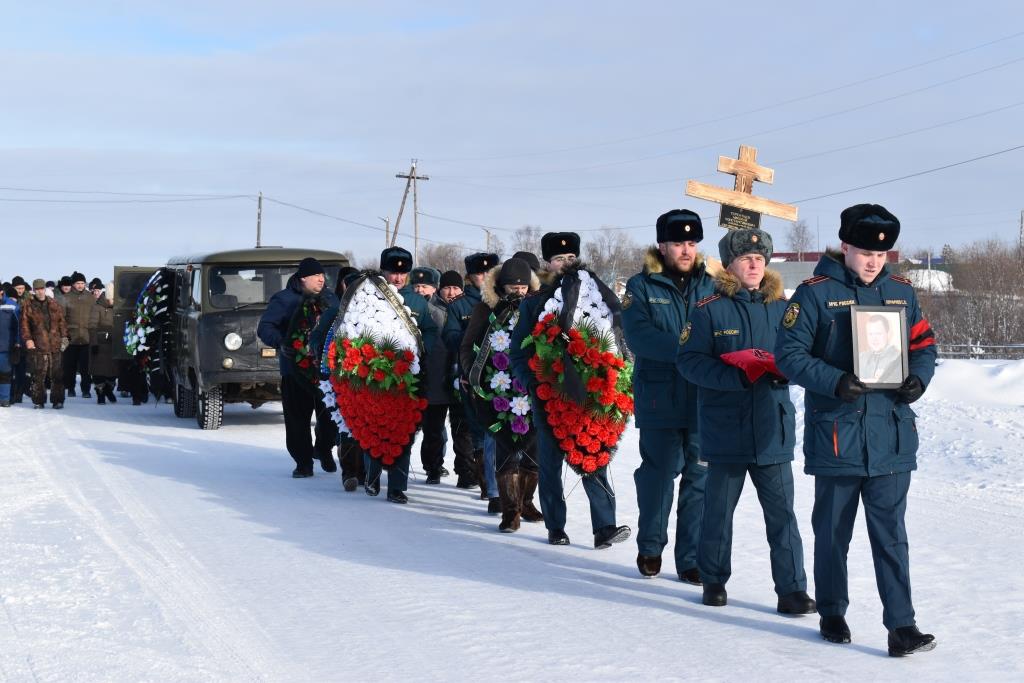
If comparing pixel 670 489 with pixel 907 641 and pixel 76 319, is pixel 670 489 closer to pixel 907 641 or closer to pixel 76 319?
pixel 907 641

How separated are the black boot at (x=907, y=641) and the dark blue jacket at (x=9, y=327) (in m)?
18.6

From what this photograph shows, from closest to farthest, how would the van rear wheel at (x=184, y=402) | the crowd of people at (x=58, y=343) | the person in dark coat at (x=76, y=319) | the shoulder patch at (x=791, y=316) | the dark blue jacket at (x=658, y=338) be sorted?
1. the shoulder patch at (x=791, y=316)
2. the dark blue jacket at (x=658, y=338)
3. the van rear wheel at (x=184, y=402)
4. the crowd of people at (x=58, y=343)
5. the person in dark coat at (x=76, y=319)

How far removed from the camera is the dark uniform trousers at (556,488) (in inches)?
352

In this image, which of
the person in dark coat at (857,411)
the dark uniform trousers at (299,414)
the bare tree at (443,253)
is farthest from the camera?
the bare tree at (443,253)

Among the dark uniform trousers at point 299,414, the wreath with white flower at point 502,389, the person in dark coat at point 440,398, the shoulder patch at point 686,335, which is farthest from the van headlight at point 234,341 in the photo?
the shoulder patch at point 686,335

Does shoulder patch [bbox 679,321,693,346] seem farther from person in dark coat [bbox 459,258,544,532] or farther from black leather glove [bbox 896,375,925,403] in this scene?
person in dark coat [bbox 459,258,544,532]

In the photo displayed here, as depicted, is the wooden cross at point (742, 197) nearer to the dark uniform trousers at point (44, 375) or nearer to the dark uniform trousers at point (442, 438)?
the dark uniform trousers at point (442, 438)

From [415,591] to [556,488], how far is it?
5.48 ft

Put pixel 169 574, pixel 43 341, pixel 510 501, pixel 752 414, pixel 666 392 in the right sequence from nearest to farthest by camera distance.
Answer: pixel 752 414 < pixel 666 392 < pixel 169 574 < pixel 510 501 < pixel 43 341

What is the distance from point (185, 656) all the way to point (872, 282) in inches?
138

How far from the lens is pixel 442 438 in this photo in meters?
12.2

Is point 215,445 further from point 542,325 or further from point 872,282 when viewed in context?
point 872,282

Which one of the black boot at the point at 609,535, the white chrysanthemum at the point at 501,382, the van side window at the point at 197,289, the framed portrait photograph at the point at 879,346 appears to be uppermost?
the van side window at the point at 197,289

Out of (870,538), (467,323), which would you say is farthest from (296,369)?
(870,538)
